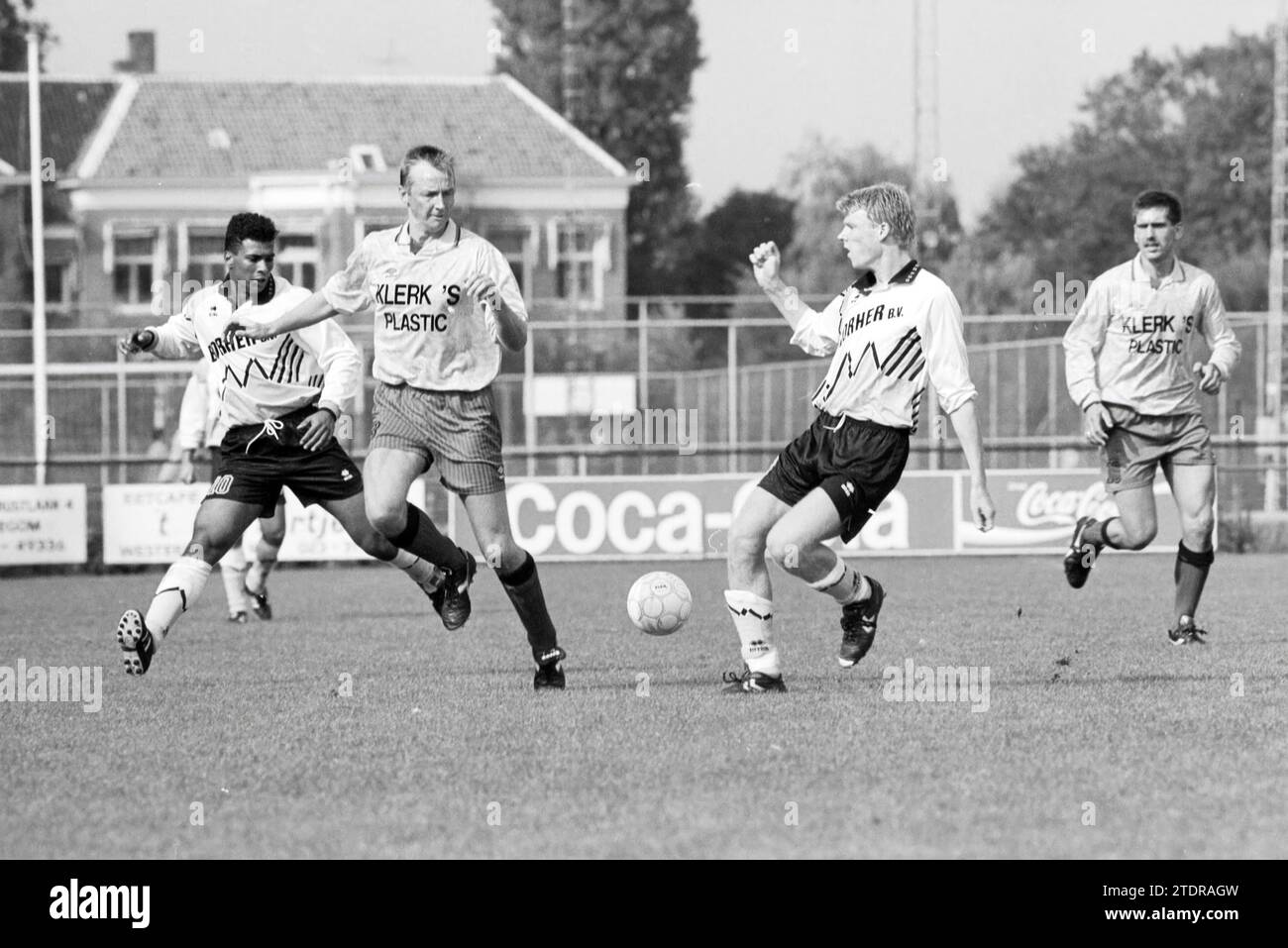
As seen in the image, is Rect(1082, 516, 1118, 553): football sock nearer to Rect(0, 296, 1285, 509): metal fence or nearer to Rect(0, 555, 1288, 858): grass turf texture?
Rect(0, 555, 1288, 858): grass turf texture

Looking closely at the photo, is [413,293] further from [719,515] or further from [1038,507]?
[1038,507]

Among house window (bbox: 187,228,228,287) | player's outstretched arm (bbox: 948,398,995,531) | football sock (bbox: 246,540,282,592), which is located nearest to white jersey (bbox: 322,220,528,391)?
player's outstretched arm (bbox: 948,398,995,531)

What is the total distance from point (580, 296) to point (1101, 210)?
54.7 feet

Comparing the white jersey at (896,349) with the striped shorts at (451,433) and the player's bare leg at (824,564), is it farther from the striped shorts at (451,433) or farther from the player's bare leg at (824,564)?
the striped shorts at (451,433)

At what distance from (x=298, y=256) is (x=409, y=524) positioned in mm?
33787

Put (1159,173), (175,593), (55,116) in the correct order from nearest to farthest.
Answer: (175,593) → (55,116) → (1159,173)

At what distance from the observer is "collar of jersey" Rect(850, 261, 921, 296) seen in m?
8.44

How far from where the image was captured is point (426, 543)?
9.47m

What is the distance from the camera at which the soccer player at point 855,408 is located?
27.3ft

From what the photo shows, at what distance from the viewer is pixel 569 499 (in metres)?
22.0

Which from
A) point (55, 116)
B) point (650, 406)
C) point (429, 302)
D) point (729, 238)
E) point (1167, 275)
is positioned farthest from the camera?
point (729, 238)

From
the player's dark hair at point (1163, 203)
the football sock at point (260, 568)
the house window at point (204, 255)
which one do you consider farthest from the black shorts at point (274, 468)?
the house window at point (204, 255)

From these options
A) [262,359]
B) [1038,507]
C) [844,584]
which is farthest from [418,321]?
[1038,507]
